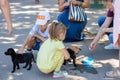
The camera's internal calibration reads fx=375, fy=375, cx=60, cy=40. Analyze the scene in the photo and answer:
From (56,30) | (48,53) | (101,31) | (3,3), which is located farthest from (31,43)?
(3,3)

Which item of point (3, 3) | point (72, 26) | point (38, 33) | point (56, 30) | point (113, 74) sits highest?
point (3, 3)

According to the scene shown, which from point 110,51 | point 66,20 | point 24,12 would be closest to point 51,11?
point 24,12

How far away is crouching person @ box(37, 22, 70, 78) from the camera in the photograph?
4.73m

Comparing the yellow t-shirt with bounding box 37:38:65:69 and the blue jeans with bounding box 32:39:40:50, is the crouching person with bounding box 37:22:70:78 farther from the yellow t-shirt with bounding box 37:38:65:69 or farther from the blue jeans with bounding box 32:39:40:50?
the blue jeans with bounding box 32:39:40:50

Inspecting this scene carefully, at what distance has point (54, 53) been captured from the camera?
4.81m

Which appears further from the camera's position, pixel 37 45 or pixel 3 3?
pixel 37 45

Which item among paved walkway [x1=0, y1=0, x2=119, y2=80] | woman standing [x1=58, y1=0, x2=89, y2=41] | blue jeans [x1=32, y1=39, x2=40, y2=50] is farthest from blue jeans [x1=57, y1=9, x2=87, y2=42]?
blue jeans [x1=32, y1=39, x2=40, y2=50]

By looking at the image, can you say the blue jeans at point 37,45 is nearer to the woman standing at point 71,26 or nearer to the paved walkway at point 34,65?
the paved walkway at point 34,65

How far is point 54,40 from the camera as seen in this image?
15.6 ft

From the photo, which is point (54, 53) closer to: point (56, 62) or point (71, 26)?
point (56, 62)

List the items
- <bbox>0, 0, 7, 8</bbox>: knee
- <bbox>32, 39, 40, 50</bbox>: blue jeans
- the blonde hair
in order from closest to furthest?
1. <bbox>0, 0, 7, 8</bbox>: knee
2. the blonde hair
3. <bbox>32, 39, 40, 50</bbox>: blue jeans

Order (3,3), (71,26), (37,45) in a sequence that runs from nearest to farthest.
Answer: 1. (3,3)
2. (37,45)
3. (71,26)

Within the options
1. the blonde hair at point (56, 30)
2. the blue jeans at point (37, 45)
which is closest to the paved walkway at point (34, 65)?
the blue jeans at point (37, 45)

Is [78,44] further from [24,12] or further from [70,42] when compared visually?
[24,12]
